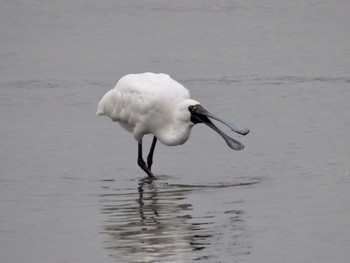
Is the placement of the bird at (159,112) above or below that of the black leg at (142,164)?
above

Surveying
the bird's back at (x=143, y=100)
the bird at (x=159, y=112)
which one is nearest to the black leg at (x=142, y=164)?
the bird at (x=159, y=112)

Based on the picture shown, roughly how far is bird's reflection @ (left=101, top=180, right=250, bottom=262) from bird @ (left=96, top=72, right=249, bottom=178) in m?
0.60

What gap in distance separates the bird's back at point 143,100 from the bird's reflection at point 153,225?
2.54 feet

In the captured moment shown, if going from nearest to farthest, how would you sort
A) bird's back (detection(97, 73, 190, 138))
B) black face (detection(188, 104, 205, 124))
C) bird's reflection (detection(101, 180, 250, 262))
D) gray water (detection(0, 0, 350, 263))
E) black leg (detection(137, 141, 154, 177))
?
bird's reflection (detection(101, 180, 250, 262)), gray water (detection(0, 0, 350, 263)), black face (detection(188, 104, 205, 124)), bird's back (detection(97, 73, 190, 138)), black leg (detection(137, 141, 154, 177))

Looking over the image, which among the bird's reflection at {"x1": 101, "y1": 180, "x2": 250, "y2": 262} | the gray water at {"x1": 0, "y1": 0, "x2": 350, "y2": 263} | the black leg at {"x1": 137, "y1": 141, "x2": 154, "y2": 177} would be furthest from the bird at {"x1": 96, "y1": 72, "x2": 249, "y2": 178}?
the bird's reflection at {"x1": 101, "y1": 180, "x2": 250, "y2": 262}

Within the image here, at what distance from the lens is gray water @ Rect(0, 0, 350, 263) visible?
11.3 m

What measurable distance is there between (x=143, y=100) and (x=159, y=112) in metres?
0.24

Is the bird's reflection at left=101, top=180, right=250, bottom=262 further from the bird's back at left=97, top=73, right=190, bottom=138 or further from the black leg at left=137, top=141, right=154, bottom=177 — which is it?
the bird's back at left=97, top=73, right=190, bottom=138

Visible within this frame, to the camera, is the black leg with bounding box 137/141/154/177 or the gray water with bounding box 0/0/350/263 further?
the black leg with bounding box 137/141/154/177

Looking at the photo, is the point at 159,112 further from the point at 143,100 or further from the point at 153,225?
the point at 153,225

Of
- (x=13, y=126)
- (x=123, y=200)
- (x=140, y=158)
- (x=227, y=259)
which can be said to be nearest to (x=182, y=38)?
(x=13, y=126)

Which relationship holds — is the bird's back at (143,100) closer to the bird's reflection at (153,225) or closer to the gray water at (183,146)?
the gray water at (183,146)

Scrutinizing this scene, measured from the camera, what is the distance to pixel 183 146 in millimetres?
15938

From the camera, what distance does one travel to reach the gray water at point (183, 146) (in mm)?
11305
